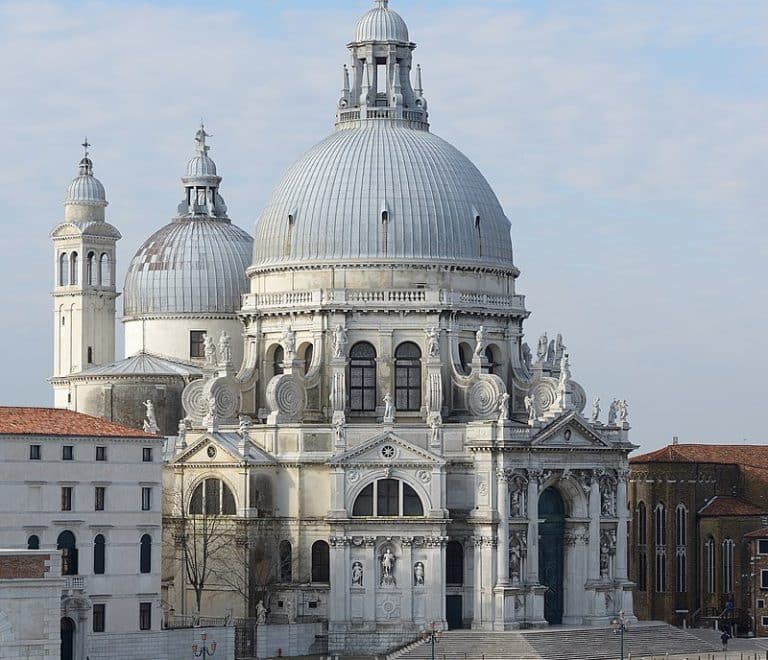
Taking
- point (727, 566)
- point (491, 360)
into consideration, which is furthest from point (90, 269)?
point (727, 566)

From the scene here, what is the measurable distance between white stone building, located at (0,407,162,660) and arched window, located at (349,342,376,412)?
13119mm

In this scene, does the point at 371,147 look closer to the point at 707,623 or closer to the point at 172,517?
the point at 172,517

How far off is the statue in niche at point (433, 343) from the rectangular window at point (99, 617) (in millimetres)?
20280

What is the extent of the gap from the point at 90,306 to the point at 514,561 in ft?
91.4

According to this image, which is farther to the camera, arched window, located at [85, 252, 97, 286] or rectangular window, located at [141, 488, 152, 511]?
arched window, located at [85, 252, 97, 286]

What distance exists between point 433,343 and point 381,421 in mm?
4111

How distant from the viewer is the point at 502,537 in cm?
11469

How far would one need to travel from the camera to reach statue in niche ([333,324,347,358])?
118812 millimetres

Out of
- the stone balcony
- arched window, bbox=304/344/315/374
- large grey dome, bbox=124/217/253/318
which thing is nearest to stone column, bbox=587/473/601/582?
the stone balcony

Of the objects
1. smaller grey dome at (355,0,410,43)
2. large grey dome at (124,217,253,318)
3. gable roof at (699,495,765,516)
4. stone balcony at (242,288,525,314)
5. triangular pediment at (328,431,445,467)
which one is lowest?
gable roof at (699,495,765,516)

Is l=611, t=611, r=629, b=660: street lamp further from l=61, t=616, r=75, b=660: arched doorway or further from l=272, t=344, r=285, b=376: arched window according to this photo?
l=61, t=616, r=75, b=660: arched doorway

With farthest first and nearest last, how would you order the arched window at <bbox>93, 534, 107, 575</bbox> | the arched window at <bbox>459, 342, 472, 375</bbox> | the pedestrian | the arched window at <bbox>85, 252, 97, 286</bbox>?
the arched window at <bbox>85, 252, 97, 286</bbox> → the arched window at <bbox>459, 342, 472, 375</bbox> → the pedestrian → the arched window at <bbox>93, 534, 107, 575</bbox>

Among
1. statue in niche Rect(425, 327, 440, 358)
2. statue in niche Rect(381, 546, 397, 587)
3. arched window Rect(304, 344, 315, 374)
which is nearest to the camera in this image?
statue in niche Rect(381, 546, 397, 587)

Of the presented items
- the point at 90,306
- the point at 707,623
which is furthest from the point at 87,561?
the point at 707,623
